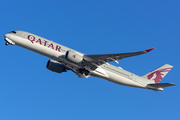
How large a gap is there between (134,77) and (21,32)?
1895cm

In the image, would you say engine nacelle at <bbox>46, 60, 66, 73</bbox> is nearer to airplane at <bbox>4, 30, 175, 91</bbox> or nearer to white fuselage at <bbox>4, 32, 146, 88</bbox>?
airplane at <bbox>4, 30, 175, 91</bbox>

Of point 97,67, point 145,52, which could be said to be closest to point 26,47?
point 97,67

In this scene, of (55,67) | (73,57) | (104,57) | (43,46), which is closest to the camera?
(73,57)

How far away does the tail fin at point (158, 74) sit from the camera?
40.0 meters

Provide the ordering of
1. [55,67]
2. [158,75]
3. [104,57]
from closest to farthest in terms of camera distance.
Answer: [104,57] → [55,67] → [158,75]

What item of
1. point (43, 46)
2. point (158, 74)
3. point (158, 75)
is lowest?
point (43, 46)

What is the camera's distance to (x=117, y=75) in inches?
1409

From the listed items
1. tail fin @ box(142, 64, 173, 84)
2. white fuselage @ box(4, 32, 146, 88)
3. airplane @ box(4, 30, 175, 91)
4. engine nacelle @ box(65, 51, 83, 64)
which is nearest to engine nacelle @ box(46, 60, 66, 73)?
airplane @ box(4, 30, 175, 91)

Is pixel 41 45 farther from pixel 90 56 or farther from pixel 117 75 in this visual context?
pixel 117 75

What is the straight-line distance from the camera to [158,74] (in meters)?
40.9

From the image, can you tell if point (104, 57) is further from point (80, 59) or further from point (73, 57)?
point (73, 57)

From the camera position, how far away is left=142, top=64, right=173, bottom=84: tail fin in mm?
40028

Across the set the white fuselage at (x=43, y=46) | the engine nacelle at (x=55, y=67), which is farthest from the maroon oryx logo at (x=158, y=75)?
the engine nacelle at (x=55, y=67)

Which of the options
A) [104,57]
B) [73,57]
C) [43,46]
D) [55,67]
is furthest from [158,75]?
[43,46]
